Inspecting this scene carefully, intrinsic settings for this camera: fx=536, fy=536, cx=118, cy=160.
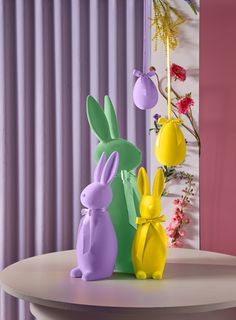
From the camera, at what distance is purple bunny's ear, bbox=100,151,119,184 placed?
1.46m

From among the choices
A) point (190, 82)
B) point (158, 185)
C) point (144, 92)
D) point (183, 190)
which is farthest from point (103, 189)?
point (190, 82)

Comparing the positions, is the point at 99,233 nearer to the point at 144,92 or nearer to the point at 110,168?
the point at 110,168

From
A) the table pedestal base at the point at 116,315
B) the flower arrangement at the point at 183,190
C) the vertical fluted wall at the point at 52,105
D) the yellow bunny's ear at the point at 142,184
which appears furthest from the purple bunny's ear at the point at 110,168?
the vertical fluted wall at the point at 52,105

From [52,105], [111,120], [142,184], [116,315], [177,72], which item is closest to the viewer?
[116,315]

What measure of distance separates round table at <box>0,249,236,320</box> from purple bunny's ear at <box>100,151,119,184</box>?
0.28m

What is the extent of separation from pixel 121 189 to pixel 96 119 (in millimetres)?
221

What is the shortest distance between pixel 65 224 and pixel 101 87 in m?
0.58

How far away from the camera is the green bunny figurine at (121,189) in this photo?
1.57 metres

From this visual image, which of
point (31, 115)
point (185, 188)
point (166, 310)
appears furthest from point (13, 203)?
point (166, 310)

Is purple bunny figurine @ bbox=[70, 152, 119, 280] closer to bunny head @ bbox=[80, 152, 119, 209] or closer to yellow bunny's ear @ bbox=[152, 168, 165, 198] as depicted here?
bunny head @ bbox=[80, 152, 119, 209]

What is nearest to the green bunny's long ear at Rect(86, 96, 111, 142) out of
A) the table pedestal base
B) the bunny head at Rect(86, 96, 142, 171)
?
the bunny head at Rect(86, 96, 142, 171)

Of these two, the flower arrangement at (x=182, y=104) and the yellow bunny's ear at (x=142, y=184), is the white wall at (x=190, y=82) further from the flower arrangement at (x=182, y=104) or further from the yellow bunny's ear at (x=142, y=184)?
the yellow bunny's ear at (x=142, y=184)

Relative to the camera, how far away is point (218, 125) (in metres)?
2.02

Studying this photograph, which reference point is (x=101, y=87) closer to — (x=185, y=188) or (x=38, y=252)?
(x=185, y=188)
